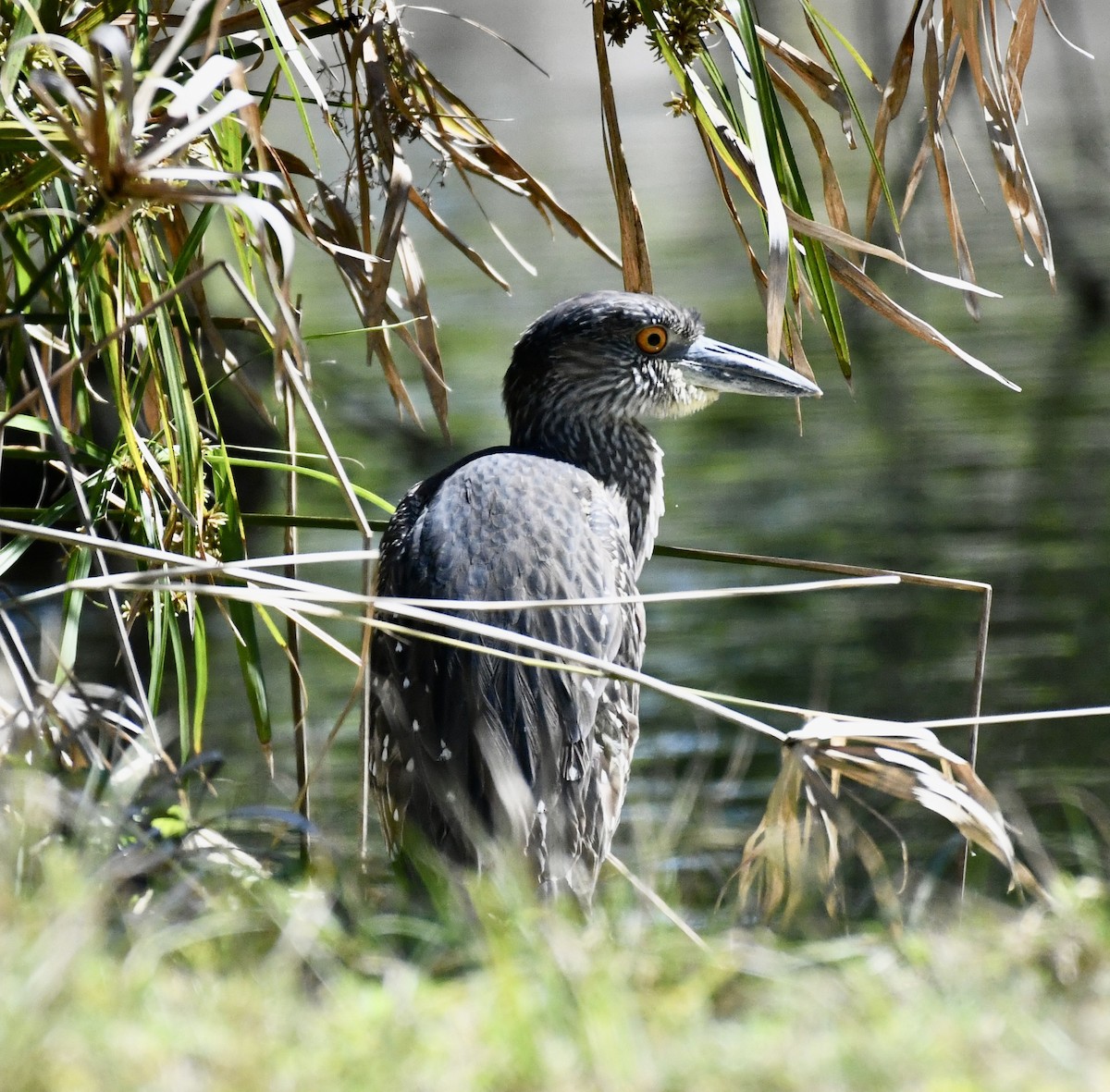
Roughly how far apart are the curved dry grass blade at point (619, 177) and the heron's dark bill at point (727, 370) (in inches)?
18.2

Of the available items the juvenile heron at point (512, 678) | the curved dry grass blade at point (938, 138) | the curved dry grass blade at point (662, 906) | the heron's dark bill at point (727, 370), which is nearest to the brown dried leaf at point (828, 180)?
the curved dry grass blade at point (938, 138)

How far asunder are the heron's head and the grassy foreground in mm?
2067

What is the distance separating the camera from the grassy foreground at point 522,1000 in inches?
56.0

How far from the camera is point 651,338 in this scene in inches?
150

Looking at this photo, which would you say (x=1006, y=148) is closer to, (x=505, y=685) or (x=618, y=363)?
(x=618, y=363)

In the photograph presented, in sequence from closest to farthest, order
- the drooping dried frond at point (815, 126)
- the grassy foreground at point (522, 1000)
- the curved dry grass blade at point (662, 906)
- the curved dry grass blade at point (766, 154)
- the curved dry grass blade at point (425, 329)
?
1. the grassy foreground at point (522, 1000)
2. the curved dry grass blade at point (662, 906)
3. the curved dry grass blade at point (766, 154)
4. the drooping dried frond at point (815, 126)
5. the curved dry grass blade at point (425, 329)

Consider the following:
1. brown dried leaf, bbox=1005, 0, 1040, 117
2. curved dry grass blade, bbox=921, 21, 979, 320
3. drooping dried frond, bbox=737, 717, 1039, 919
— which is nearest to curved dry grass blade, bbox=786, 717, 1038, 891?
drooping dried frond, bbox=737, 717, 1039, 919

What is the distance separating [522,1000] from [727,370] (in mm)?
2490

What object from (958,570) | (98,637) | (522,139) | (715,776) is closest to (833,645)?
(958,570)

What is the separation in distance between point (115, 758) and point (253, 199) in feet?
3.80

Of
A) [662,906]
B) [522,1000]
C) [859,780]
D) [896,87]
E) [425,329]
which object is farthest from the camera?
[425,329]

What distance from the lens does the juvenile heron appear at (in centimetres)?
294

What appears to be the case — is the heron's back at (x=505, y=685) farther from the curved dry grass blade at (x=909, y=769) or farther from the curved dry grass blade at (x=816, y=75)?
the curved dry grass blade at (x=816, y=75)

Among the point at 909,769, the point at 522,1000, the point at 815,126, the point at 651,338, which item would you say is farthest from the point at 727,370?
the point at 522,1000
